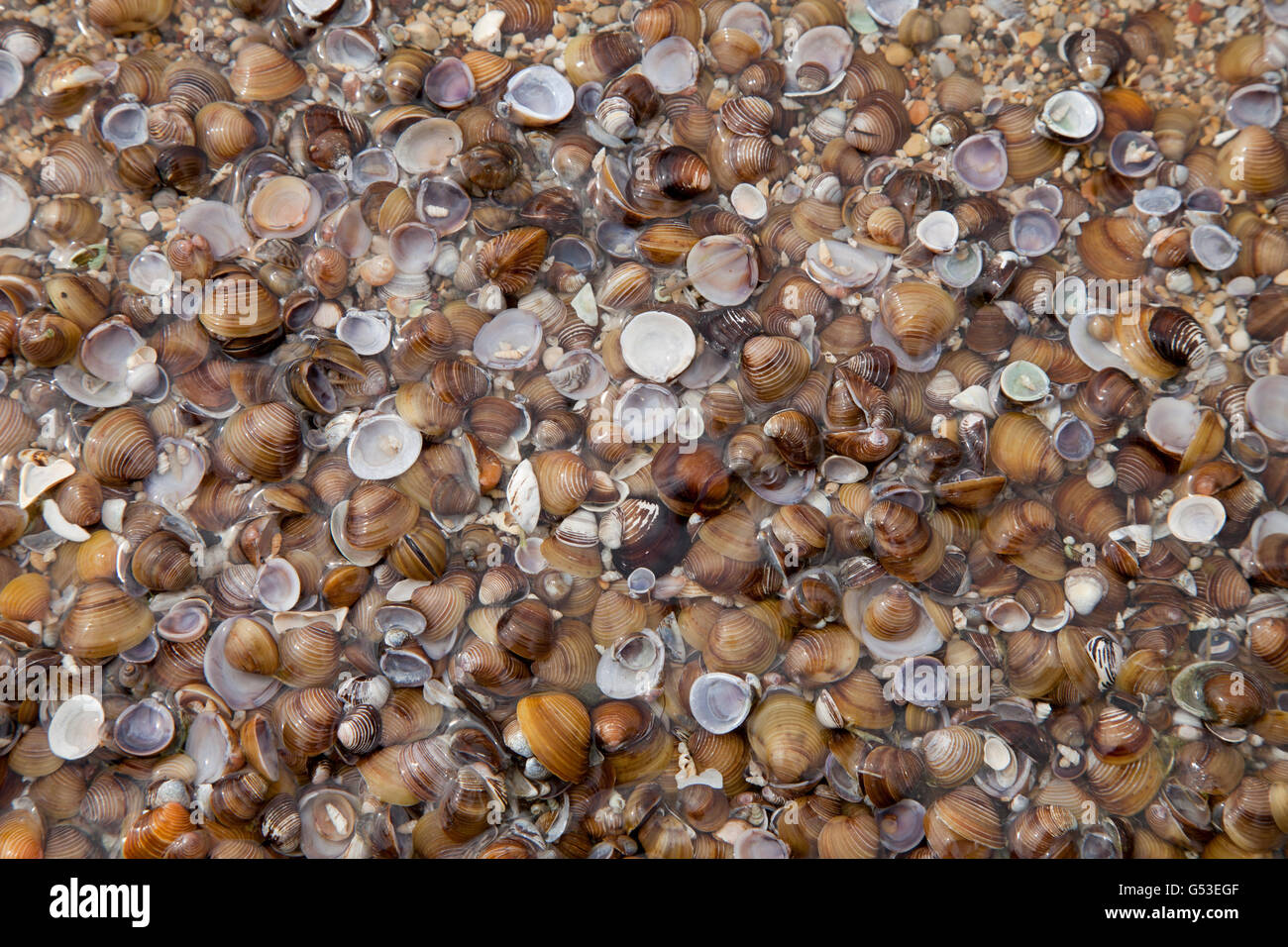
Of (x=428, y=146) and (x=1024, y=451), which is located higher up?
(x=428, y=146)

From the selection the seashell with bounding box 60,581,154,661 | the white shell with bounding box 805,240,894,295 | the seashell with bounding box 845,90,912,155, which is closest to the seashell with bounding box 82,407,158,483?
the seashell with bounding box 60,581,154,661

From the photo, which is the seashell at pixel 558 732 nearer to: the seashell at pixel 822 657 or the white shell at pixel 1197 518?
the seashell at pixel 822 657

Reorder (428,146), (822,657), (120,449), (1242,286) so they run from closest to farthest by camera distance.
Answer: (822,657)
(120,449)
(1242,286)
(428,146)

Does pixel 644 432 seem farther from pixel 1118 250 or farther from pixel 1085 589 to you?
pixel 1118 250

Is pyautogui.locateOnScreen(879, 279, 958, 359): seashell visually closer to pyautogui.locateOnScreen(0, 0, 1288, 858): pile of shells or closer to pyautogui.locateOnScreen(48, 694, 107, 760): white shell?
pyautogui.locateOnScreen(0, 0, 1288, 858): pile of shells

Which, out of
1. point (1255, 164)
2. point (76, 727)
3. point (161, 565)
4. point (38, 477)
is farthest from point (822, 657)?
point (38, 477)

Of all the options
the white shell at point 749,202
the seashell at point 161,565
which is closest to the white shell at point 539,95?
the white shell at point 749,202
